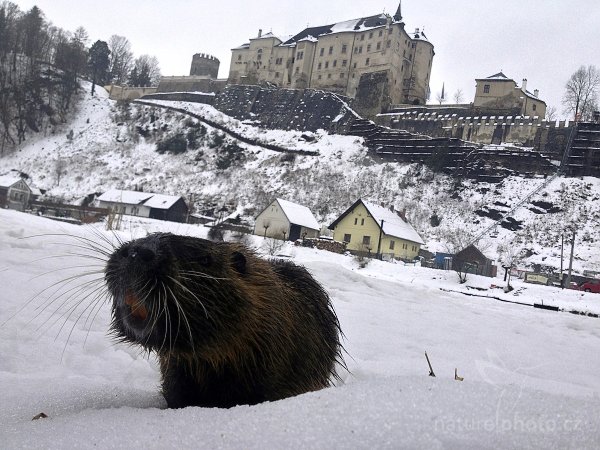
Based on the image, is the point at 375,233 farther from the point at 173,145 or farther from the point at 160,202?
the point at 173,145

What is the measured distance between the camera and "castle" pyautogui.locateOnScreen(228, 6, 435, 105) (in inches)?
2489

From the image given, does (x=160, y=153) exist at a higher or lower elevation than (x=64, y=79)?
lower

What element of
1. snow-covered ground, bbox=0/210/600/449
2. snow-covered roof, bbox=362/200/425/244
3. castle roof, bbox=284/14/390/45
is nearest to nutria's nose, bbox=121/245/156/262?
snow-covered ground, bbox=0/210/600/449

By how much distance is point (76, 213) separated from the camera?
38312 mm

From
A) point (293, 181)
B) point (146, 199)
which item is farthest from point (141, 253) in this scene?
point (293, 181)

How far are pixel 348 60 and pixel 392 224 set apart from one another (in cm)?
3933

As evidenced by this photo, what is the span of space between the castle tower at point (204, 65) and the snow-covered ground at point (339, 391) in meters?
82.8

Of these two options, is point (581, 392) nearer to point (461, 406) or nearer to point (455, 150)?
point (461, 406)

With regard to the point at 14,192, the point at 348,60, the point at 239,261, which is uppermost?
the point at 348,60

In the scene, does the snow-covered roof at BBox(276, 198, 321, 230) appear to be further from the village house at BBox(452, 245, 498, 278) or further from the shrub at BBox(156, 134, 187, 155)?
the shrub at BBox(156, 134, 187, 155)

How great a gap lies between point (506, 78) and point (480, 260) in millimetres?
29771

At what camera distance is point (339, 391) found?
1275 mm

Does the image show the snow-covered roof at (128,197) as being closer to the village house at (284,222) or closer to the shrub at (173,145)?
the shrub at (173,145)

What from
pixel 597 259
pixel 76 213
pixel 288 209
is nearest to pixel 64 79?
pixel 76 213
